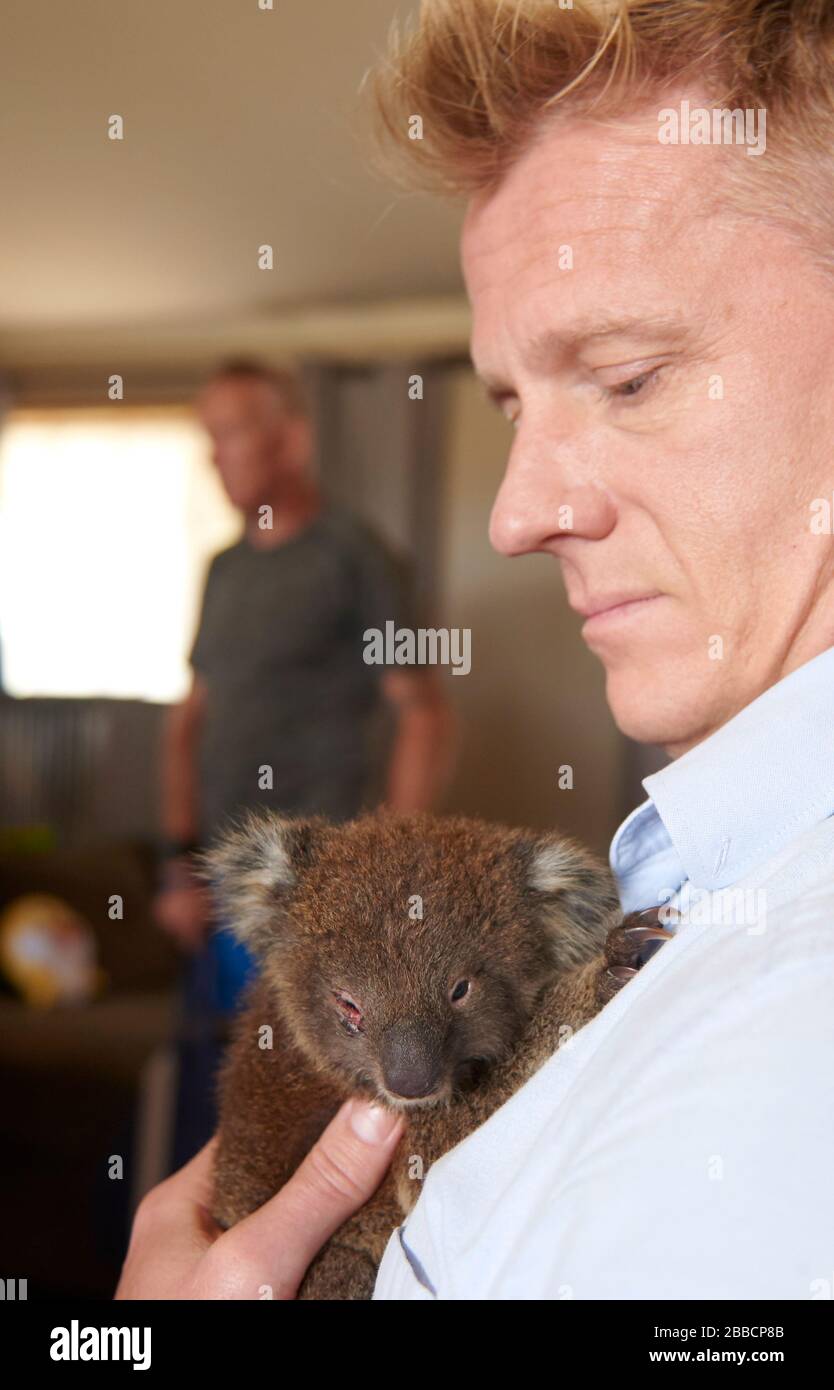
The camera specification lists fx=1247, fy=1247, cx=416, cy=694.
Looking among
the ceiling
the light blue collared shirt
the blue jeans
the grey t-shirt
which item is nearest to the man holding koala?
the light blue collared shirt

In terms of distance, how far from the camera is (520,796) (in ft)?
26.5

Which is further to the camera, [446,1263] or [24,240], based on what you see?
[24,240]

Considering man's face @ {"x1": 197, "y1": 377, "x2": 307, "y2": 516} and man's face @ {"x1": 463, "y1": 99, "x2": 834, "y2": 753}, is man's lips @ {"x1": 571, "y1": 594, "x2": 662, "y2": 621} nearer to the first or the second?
man's face @ {"x1": 463, "y1": 99, "x2": 834, "y2": 753}

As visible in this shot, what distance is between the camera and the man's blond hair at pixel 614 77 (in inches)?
34.5

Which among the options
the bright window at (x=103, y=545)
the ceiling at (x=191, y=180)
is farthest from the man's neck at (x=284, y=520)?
the bright window at (x=103, y=545)

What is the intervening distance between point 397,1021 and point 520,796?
22.9ft

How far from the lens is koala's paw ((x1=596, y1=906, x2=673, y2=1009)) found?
0.94m

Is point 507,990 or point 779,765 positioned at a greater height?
point 779,765

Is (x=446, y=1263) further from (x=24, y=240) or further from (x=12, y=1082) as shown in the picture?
(x=24, y=240)

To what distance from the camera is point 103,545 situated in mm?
7988

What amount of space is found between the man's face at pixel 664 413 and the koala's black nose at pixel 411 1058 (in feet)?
1.09

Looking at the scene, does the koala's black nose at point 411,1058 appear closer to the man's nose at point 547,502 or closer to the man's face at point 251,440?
the man's nose at point 547,502
